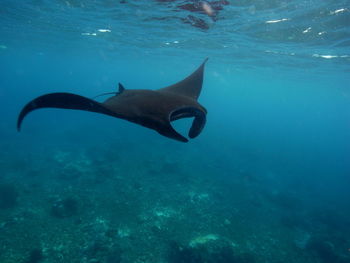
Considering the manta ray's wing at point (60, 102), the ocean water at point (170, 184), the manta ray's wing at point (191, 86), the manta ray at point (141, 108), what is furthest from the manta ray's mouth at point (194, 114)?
the ocean water at point (170, 184)

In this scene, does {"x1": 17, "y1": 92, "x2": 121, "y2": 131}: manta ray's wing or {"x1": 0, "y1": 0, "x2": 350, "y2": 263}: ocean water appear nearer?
{"x1": 17, "y1": 92, "x2": 121, "y2": 131}: manta ray's wing

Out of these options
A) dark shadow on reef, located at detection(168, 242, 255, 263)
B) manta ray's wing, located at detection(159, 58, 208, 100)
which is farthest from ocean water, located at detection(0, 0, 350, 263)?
manta ray's wing, located at detection(159, 58, 208, 100)

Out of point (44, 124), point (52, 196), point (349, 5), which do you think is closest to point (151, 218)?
point (52, 196)

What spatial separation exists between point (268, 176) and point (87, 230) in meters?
19.1

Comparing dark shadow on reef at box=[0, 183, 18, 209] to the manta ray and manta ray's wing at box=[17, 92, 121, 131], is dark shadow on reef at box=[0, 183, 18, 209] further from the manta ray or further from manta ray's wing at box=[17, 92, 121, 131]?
manta ray's wing at box=[17, 92, 121, 131]

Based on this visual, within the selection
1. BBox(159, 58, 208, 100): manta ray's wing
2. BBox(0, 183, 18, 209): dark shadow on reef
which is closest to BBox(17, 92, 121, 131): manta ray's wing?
BBox(159, 58, 208, 100): manta ray's wing

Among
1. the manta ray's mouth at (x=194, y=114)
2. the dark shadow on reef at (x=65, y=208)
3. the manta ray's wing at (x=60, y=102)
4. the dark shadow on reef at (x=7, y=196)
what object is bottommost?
the dark shadow on reef at (x=7, y=196)

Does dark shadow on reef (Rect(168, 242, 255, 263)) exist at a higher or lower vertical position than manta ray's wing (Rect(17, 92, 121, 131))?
lower

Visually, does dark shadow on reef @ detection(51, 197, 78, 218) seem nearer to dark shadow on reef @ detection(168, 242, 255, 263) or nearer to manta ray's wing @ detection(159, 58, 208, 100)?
dark shadow on reef @ detection(168, 242, 255, 263)

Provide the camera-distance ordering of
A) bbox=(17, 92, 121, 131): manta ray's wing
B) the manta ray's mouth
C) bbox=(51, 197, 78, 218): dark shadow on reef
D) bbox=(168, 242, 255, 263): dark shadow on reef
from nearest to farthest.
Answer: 1. bbox=(17, 92, 121, 131): manta ray's wing
2. the manta ray's mouth
3. bbox=(168, 242, 255, 263): dark shadow on reef
4. bbox=(51, 197, 78, 218): dark shadow on reef

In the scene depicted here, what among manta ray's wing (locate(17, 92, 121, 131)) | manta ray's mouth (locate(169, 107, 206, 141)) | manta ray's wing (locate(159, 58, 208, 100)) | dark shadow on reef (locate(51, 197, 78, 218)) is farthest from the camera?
dark shadow on reef (locate(51, 197, 78, 218))

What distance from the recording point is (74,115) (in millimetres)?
38906

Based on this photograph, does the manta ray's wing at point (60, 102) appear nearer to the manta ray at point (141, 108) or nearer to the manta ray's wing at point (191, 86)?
the manta ray at point (141, 108)

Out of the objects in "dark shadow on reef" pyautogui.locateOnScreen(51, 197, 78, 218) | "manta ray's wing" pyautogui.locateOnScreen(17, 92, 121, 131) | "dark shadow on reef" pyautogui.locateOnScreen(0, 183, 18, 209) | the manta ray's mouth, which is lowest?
"dark shadow on reef" pyautogui.locateOnScreen(0, 183, 18, 209)
